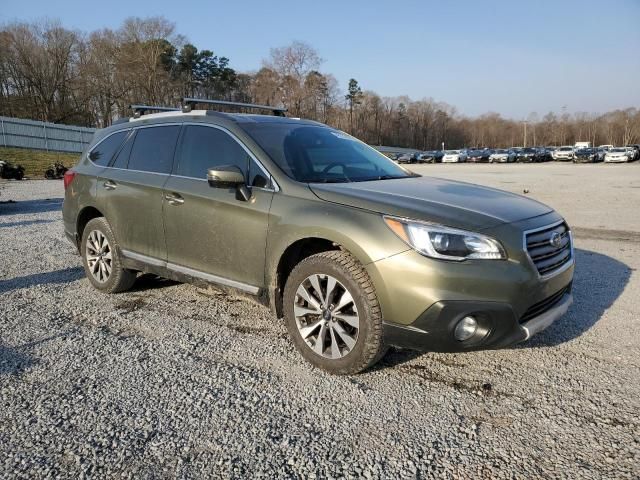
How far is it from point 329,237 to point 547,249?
4.76 ft

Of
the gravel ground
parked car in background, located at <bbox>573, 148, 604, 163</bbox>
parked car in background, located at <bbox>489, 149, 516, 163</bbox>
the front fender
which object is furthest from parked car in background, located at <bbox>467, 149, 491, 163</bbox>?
the front fender

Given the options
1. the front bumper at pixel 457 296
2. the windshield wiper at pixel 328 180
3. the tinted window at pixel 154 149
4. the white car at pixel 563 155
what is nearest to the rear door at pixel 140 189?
the tinted window at pixel 154 149

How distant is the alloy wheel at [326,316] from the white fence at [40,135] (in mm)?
34718

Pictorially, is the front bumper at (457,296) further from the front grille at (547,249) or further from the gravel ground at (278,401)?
the gravel ground at (278,401)

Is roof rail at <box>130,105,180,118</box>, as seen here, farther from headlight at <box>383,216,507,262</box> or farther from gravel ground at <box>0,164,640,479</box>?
headlight at <box>383,216,507,262</box>

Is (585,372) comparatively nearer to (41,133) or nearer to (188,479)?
(188,479)

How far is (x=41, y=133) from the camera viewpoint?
1430 inches

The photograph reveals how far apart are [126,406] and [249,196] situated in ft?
5.39

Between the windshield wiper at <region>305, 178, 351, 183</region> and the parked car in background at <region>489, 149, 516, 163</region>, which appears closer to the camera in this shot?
the windshield wiper at <region>305, 178, 351, 183</region>

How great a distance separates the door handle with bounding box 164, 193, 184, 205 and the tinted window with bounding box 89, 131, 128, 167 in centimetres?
127

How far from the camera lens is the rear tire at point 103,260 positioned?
4832 mm

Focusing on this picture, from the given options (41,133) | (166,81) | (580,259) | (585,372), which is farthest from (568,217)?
(166,81)

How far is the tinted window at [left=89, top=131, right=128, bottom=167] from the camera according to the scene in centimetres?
504

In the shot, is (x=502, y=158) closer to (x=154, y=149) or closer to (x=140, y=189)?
(x=154, y=149)
